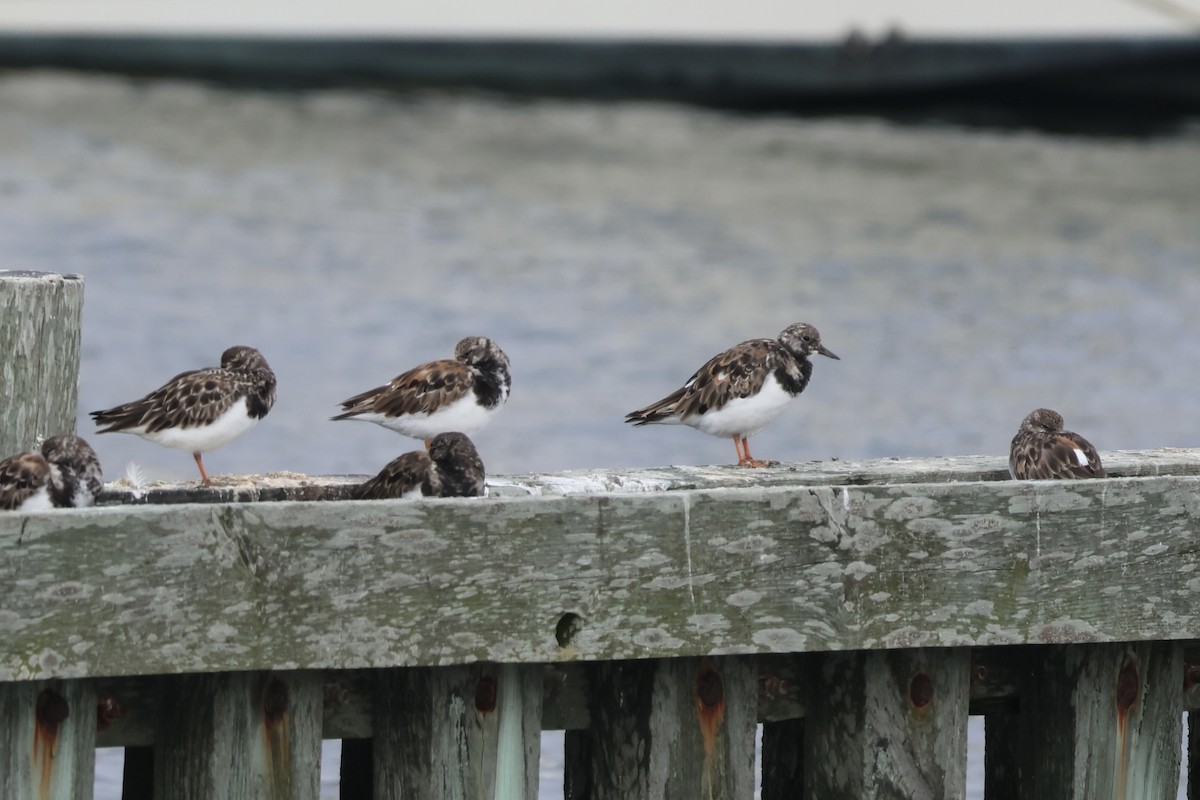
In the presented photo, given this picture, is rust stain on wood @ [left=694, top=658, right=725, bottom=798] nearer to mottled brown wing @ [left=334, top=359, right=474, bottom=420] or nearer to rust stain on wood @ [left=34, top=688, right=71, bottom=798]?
rust stain on wood @ [left=34, top=688, right=71, bottom=798]

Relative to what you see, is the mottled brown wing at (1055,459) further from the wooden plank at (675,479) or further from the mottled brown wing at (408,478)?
the mottled brown wing at (408,478)

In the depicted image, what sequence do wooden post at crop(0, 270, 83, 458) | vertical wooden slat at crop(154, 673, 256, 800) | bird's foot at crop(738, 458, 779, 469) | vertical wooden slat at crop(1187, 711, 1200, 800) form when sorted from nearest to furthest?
vertical wooden slat at crop(154, 673, 256, 800), wooden post at crop(0, 270, 83, 458), vertical wooden slat at crop(1187, 711, 1200, 800), bird's foot at crop(738, 458, 779, 469)

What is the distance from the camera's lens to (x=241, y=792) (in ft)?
13.3

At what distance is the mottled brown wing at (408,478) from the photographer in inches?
182

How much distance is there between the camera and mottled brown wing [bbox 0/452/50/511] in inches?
168

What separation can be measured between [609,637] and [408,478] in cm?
80

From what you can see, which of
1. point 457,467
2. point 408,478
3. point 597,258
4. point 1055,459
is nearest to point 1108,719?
point 1055,459

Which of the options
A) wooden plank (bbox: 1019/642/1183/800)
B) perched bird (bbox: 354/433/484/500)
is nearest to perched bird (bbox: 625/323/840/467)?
perched bird (bbox: 354/433/484/500)

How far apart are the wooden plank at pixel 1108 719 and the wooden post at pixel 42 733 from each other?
7.33 ft

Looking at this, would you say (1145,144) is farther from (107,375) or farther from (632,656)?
(632,656)

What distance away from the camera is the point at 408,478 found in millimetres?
4641

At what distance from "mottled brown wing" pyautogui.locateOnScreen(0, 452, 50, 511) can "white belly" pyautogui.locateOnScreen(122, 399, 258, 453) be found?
1.88 metres

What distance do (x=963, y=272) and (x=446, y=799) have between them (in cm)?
1966

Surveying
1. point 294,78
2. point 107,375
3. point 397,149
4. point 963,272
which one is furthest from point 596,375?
point 294,78
